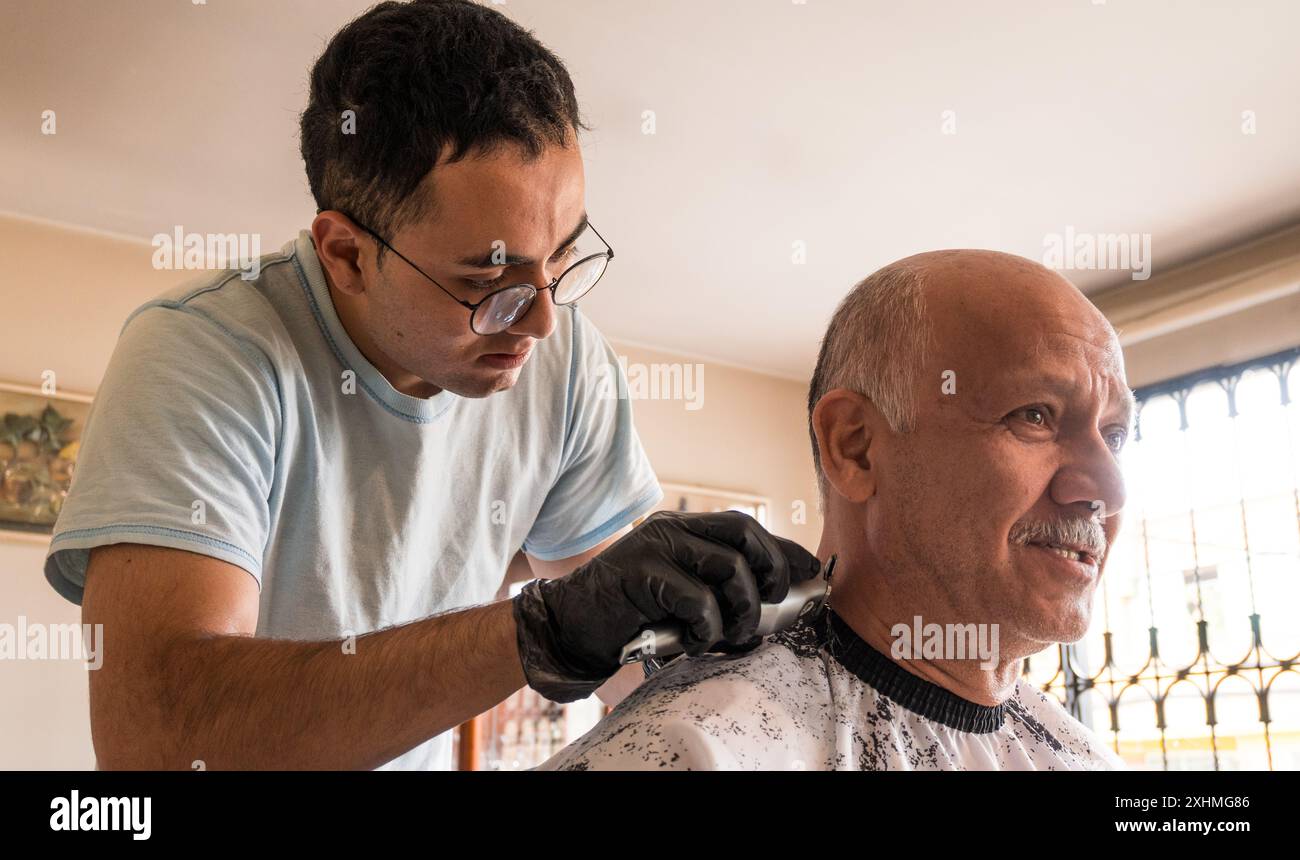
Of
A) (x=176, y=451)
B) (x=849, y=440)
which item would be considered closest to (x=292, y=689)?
(x=176, y=451)

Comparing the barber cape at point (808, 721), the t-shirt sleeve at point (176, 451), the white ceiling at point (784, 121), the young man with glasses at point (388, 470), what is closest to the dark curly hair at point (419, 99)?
the young man with glasses at point (388, 470)

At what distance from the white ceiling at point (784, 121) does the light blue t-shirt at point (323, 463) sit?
1838mm

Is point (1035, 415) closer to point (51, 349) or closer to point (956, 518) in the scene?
point (956, 518)

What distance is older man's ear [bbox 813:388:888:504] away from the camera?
1.45 meters

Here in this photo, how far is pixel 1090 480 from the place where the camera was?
133 centimetres

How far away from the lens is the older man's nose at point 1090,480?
1320mm

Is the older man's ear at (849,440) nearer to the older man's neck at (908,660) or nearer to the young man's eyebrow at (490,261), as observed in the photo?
the older man's neck at (908,660)

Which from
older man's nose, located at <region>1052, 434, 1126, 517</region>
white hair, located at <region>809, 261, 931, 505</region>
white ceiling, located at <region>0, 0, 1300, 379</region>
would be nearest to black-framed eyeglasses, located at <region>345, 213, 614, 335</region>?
white hair, located at <region>809, 261, 931, 505</region>

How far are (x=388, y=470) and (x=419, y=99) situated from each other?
0.56 meters

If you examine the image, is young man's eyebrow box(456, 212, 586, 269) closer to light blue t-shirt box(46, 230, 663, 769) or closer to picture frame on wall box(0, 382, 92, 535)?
light blue t-shirt box(46, 230, 663, 769)
